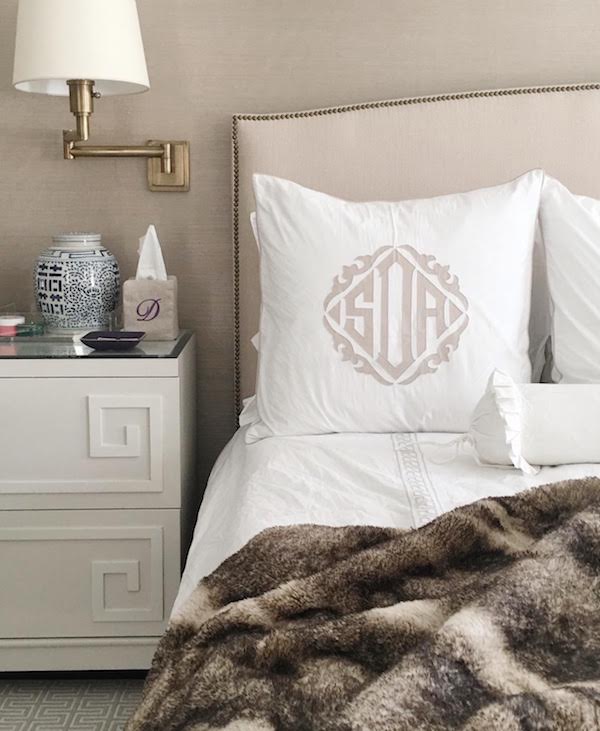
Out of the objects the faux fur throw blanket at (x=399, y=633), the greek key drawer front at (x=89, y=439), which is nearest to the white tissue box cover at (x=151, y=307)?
the greek key drawer front at (x=89, y=439)

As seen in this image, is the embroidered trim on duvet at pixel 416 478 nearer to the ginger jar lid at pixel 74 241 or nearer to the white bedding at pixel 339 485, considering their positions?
the white bedding at pixel 339 485

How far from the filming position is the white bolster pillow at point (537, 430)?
5.49 ft

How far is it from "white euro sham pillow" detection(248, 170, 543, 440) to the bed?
0.20ft

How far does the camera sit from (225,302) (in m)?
2.41

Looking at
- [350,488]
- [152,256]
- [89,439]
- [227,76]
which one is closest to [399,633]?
[350,488]

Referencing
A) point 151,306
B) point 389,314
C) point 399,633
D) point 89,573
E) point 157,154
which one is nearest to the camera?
point 399,633

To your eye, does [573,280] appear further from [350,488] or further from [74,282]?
[74,282]

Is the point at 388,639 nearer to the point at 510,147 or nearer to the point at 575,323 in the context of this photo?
the point at 575,323

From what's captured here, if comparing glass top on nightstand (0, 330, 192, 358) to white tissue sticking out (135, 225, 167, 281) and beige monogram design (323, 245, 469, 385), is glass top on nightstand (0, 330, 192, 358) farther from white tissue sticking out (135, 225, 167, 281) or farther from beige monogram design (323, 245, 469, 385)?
beige monogram design (323, 245, 469, 385)

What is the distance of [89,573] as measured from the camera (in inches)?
79.5

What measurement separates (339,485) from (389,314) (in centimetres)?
41

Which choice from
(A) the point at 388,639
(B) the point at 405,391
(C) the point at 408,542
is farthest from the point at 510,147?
(A) the point at 388,639

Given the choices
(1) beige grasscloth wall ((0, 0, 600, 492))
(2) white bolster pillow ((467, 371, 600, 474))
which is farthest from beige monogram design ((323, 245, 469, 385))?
(1) beige grasscloth wall ((0, 0, 600, 492))

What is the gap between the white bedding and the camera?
1.51 m
